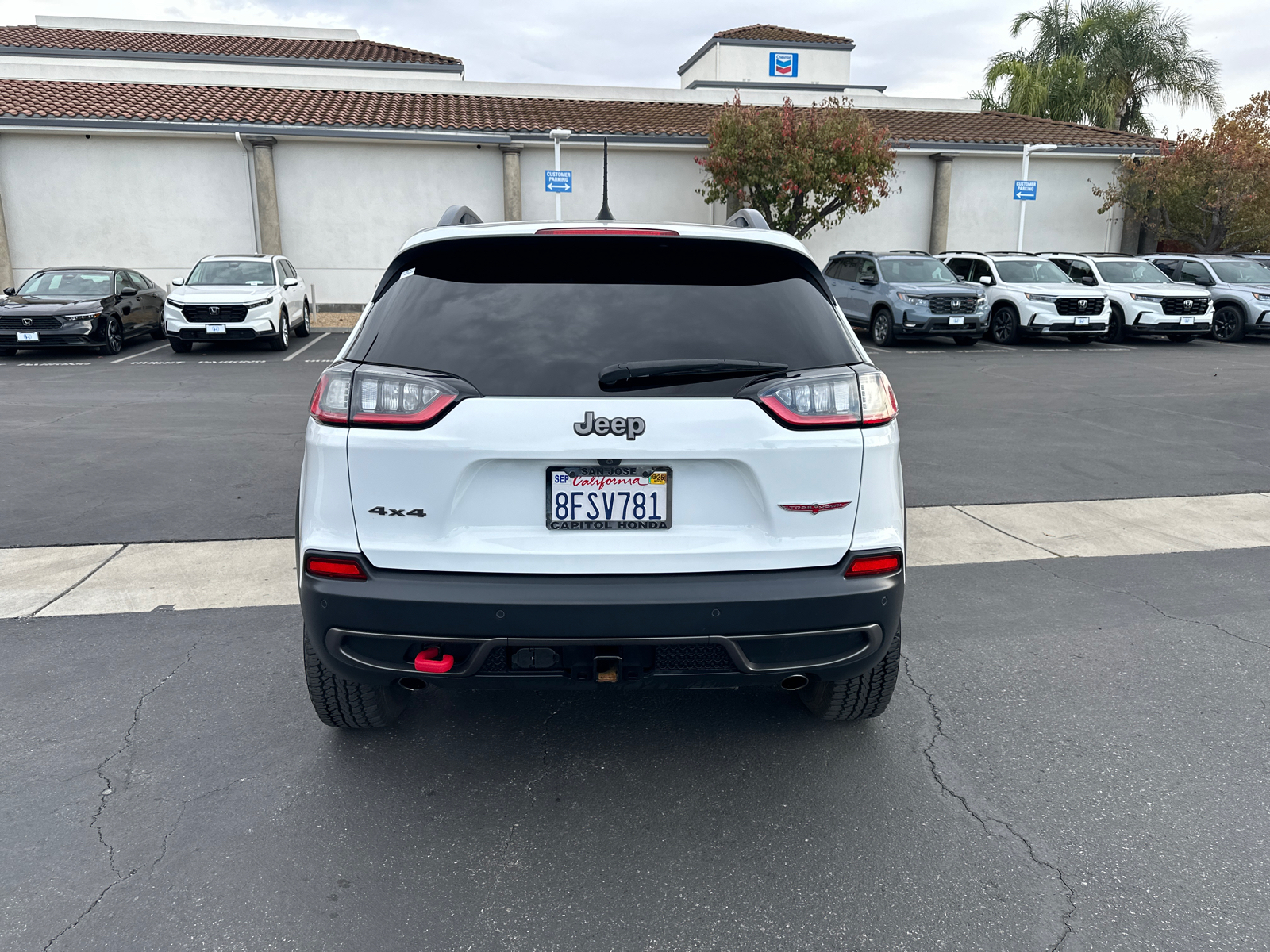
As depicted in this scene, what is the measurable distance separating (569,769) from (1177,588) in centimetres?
370

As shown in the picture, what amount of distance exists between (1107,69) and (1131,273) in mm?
18106

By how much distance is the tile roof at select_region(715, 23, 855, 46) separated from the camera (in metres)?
35.6

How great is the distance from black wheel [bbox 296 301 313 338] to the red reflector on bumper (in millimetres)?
17390

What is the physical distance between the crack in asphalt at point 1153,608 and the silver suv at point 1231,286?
57.1ft

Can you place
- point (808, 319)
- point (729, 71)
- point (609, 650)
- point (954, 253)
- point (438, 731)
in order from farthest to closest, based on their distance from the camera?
point (729, 71)
point (954, 253)
point (438, 731)
point (808, 319)
point (609, 650)

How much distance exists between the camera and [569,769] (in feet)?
10.4

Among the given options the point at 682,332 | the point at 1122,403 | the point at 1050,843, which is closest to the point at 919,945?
the point at 1050,843

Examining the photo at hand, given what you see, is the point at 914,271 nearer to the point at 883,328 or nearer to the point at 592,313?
the point at 883,328

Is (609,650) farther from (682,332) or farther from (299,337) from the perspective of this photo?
(299,337)

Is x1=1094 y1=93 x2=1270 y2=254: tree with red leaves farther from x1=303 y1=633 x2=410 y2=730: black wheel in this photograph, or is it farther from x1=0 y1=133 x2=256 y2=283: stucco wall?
x1=303 y1=633 x2=410 y2=730: black wheel

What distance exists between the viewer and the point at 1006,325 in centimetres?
1859

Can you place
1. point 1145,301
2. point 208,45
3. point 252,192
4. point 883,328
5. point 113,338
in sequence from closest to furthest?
point 113,338 → point 883,328 → point 1145,301 → point 252,192 → point 208,45

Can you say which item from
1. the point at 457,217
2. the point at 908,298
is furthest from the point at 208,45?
the point at 457,217

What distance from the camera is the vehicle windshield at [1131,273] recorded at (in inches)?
760
